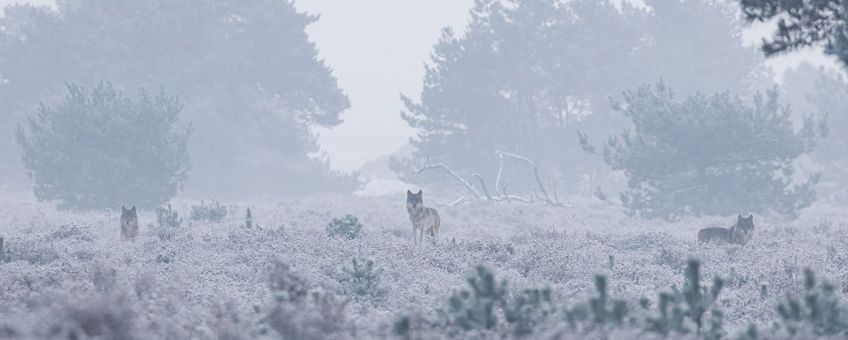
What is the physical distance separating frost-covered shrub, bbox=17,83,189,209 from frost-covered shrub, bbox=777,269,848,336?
81.1 feet

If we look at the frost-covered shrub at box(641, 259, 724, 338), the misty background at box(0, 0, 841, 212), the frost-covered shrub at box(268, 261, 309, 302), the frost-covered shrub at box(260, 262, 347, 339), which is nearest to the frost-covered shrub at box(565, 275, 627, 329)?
the frost-covered shrub at box(641, 259, 724, 338)

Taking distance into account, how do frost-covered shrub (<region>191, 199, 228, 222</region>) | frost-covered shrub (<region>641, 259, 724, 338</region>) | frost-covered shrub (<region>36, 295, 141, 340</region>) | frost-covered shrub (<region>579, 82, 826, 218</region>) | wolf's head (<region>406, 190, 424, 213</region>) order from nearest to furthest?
frost-covered shrub (<region>36, 295, 141, 340</region>)
frost-covered shrub (<region>641, 259, 724, 338</region>)
wolf's head (<region>406, 190, 424, 213</region>)
frost-covered shrub (<region>191, 199, 228, 222</region>)
frost-covered shrub (<region>579, 82, 826, 218</region>)

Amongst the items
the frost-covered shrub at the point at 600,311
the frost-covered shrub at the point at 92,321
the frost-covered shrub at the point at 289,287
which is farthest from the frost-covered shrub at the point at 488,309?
the frost-covered shrub at the point at 92,321

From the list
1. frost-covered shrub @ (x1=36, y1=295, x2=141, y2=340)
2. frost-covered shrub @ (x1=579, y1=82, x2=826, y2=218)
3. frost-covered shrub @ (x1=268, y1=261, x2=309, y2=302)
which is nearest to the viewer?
frost-covered shrub @ (x1=36, y1=295, x2=141, y2=340)

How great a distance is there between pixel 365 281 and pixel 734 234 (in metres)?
8.87

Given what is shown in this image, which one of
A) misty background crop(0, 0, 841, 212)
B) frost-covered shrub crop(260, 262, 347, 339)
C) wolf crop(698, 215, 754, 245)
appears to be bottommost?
frost-covered shrub crop(260, 262, 347, 339)

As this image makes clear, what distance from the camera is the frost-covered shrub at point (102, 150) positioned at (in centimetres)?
2841

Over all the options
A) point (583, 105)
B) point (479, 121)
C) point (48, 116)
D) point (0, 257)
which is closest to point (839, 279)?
point (0, 257)

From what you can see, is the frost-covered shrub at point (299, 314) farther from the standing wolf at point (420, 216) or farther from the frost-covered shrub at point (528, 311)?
the standing wolf at point (420, 216)

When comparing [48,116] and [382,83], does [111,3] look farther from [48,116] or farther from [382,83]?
[382,83]

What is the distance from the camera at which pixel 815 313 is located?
239 inches

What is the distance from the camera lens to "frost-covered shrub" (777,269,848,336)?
601cm

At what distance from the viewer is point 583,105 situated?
44031 millimetres

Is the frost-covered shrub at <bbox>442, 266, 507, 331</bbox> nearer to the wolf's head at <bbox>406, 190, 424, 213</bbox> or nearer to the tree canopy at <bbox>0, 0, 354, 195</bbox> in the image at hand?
the wolf's head at <bbox>406, 190, 424, 213</bbox>
